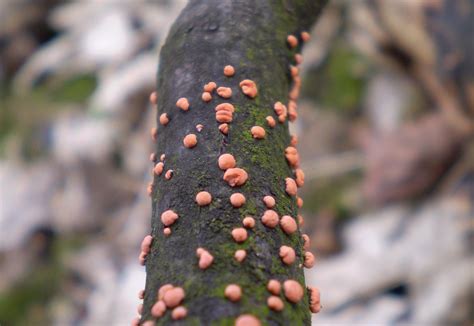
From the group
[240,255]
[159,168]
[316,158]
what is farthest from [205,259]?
[316,158]

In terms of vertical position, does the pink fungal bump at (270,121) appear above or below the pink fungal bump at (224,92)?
below

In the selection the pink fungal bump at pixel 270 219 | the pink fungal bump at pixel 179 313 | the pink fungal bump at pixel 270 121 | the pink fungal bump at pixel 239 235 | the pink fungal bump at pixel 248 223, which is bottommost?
the pink fungal bump at pixel 179 313

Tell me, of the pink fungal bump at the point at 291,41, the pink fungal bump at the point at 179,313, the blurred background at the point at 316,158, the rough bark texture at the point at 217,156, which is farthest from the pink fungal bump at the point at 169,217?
the blurred background at the point at 316,158

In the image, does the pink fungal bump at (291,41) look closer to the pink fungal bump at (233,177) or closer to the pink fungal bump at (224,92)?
the pink fungal bump at (224,92)

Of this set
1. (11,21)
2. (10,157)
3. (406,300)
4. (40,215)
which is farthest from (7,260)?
(406,300)

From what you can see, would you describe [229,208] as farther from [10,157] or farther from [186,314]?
[10,157]

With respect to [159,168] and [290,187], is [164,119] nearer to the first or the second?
[159,168]

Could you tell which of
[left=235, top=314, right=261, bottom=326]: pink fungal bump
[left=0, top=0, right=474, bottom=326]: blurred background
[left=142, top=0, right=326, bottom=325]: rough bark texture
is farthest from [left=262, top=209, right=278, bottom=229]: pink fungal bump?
[left=0, top=0, right=474, bottom=326]: blurred background
